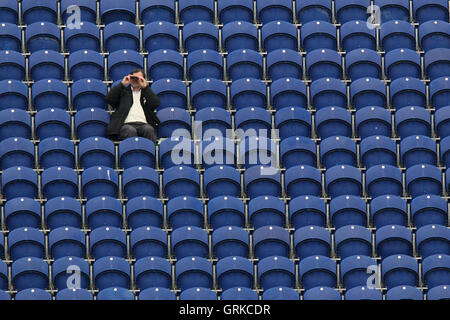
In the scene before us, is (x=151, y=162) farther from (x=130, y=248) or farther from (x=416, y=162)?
(x=416, y=162)

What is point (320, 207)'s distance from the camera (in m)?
18.4

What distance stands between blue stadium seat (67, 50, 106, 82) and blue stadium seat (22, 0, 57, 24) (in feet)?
2.92

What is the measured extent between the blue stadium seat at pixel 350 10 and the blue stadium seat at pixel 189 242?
371 centimetres

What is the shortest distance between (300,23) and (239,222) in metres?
3.17

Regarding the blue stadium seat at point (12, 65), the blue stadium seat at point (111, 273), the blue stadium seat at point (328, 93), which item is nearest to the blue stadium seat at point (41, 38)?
the blue stadium seat at point (12, 65)

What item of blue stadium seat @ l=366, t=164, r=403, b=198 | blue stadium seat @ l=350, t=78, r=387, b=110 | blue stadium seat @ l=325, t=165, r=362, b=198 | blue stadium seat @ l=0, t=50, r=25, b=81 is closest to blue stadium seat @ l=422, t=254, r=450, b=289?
blue stadium seat @ l=366, t=164, r=403, b=198

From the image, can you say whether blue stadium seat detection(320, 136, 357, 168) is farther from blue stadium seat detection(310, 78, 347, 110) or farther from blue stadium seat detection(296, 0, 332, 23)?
blue stadium seat detection(296, 0, 332, 23)

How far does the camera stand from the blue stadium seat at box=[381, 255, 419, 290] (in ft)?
59.0

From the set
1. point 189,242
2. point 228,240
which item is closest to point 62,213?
point 189,242

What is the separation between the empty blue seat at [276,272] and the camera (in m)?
17.9

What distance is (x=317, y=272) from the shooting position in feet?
58.9

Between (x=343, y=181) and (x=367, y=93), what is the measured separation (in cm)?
135

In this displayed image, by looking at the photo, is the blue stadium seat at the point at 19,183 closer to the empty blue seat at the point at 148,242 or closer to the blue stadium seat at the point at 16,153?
the blue stadium seat at the point at 16,153
